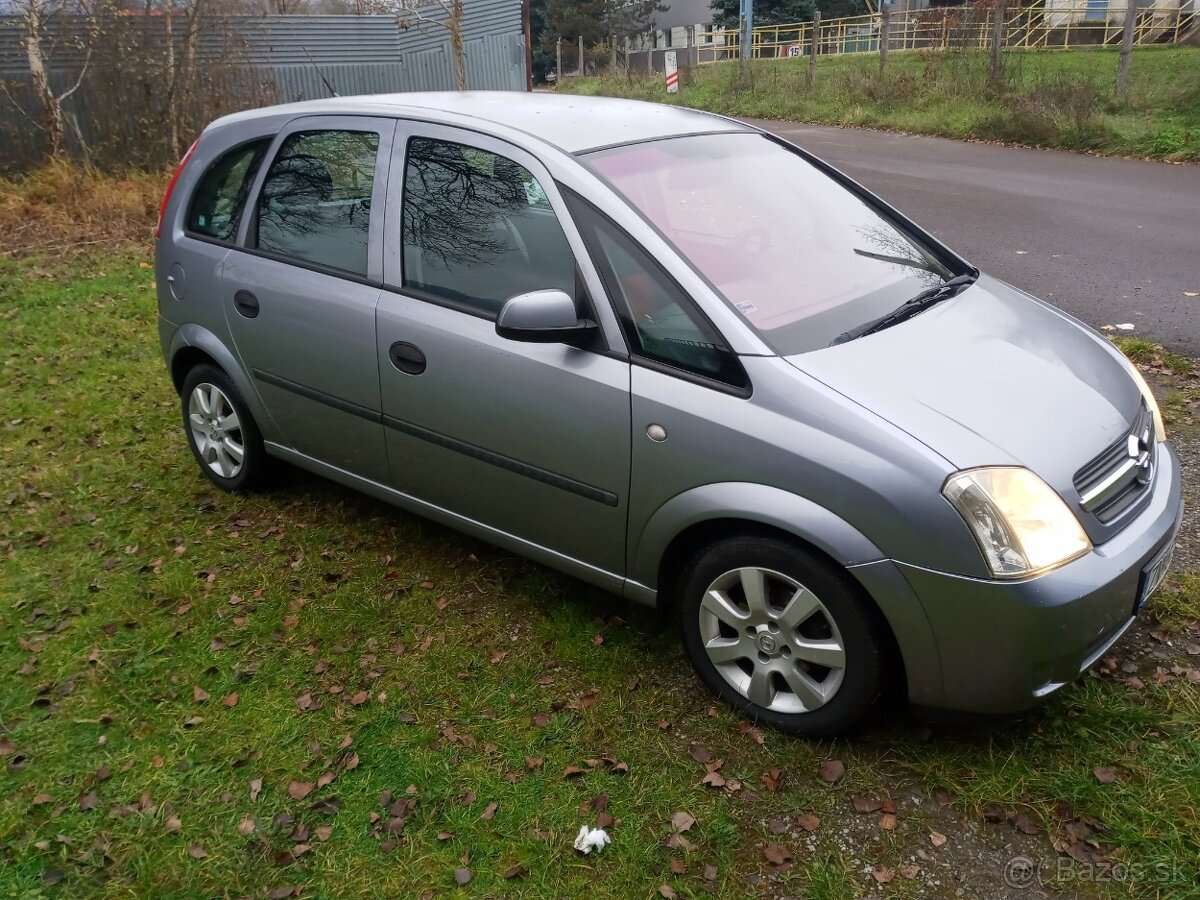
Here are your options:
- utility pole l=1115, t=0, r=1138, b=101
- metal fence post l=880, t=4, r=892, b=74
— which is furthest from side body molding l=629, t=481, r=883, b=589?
metal fence post l=880, t=4, r=892, b=74

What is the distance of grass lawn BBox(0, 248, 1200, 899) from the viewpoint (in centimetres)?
261

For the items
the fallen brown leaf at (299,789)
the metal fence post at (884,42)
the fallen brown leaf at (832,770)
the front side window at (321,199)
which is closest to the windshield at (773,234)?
the front side window at (321,199)

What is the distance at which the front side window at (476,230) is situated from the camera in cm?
332

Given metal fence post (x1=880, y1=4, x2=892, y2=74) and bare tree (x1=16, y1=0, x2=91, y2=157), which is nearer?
bare tree (x1=16, y1=0, x2=91, y2=157)

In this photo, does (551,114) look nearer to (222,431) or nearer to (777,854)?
(222,431)

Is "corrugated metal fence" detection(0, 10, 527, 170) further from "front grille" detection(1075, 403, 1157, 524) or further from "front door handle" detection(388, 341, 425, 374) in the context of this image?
"front grille" detection(1075, 403, 1157, 524)

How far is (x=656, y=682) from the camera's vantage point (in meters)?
3.34

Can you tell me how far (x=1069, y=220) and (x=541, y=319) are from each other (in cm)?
899

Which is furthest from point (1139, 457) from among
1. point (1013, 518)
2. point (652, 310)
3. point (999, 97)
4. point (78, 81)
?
point (999, 97)

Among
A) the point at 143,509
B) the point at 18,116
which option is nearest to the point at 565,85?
the point at 18,116

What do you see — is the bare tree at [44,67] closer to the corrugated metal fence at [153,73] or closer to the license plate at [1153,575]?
the corrugated metal fence at [153,73]

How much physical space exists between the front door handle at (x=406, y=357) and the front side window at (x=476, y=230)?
220 millimetres

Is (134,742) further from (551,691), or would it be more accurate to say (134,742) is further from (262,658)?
(551,691)

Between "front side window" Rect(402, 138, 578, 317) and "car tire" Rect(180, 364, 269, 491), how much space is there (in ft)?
4.73
